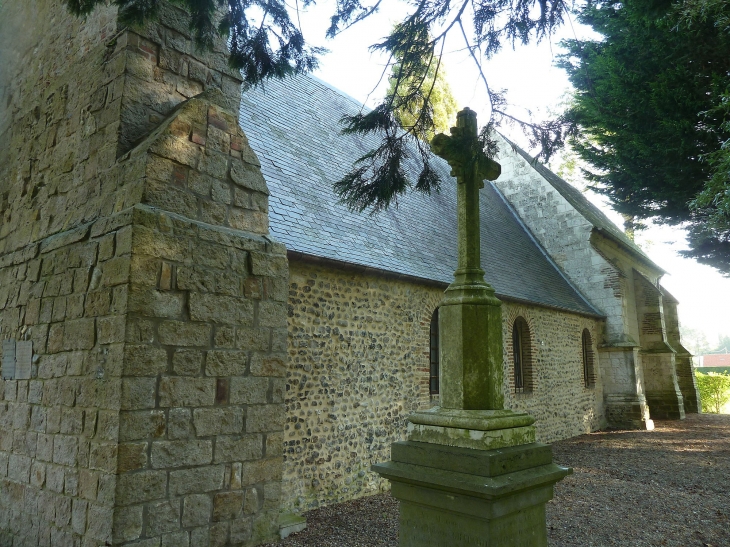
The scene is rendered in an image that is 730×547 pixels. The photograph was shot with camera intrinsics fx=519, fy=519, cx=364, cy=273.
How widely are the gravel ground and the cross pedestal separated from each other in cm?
270

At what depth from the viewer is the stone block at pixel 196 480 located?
3387mm

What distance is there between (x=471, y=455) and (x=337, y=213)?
625 cm

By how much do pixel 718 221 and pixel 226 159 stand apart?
7659 mm

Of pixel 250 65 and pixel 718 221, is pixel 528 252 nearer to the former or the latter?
pixel 718 221

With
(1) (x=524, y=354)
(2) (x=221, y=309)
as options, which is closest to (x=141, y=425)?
(2) (x=221, y=309)

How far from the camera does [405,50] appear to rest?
4.58 m

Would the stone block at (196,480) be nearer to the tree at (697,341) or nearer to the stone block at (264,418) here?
the stone block at (264,418)

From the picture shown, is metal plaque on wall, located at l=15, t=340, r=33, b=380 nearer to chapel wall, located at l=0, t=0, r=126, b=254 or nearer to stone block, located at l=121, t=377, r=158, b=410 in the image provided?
chapel wall, located at l=0, t=0, r=126, b=254

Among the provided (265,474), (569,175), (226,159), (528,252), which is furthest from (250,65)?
(569,175)

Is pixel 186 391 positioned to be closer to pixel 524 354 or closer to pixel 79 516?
pixel 79 516

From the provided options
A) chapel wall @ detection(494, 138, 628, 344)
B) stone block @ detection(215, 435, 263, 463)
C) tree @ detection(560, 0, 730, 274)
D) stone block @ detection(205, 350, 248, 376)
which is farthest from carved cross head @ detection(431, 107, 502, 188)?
chapel wall @ detection(494, 138, 628, 344)

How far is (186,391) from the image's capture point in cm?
354

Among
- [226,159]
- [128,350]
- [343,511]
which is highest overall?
[226,159]

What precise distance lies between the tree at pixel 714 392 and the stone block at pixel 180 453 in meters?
22.8
